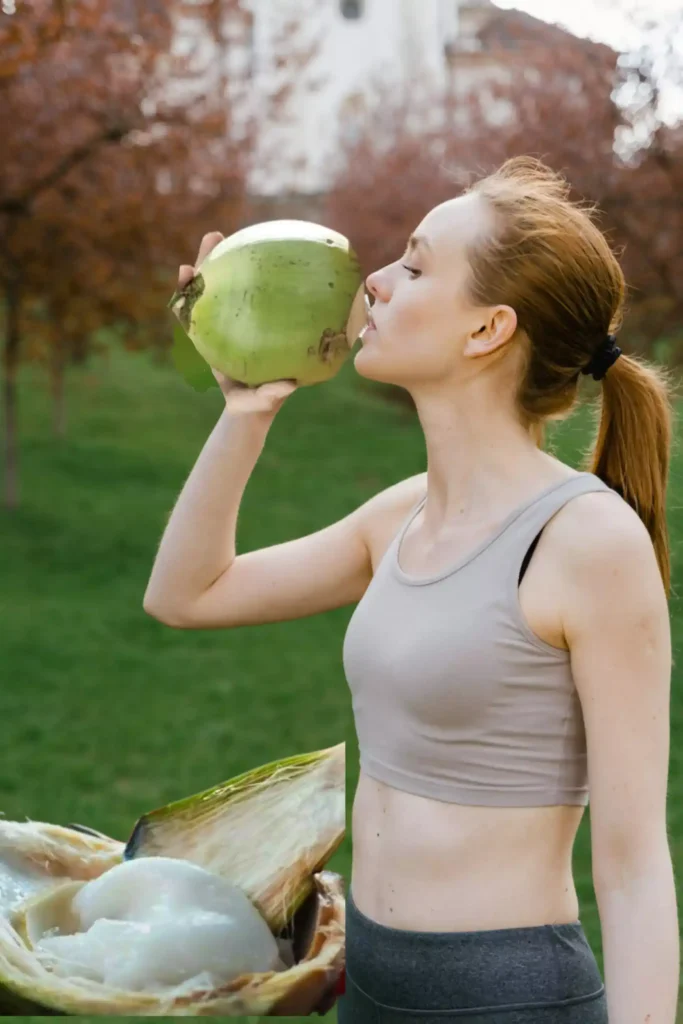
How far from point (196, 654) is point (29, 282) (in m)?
2.89

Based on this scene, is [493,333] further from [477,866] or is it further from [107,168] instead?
[107,168]

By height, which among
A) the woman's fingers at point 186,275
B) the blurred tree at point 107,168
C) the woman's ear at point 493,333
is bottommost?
the blurred tree at point 107,168

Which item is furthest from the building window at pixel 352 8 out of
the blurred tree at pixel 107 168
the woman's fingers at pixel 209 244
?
the woman's fingers at pixel 209 244

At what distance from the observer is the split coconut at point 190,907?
1584mm

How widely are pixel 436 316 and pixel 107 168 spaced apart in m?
6.91

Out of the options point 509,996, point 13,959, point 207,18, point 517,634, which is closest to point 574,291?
point 517,634

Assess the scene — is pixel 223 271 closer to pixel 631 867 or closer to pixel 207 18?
pixel 631 867

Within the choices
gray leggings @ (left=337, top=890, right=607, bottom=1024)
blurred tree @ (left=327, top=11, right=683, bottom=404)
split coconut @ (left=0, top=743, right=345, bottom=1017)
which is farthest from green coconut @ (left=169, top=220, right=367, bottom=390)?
blurred tree @ (left=327, top=11, right=683, bottom=404)

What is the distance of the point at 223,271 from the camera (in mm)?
1741

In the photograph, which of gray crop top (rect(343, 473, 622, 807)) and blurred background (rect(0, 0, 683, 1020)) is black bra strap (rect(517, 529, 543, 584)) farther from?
blurred background (rect(0, 0, 683, 1020))

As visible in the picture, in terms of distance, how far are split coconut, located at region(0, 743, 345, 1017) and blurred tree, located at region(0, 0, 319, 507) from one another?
4.84 meters

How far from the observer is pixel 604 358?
1.53 m

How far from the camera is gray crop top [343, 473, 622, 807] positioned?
1.36m

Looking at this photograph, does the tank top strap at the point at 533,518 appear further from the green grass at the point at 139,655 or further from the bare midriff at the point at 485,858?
the green grass at the point at 139,655
